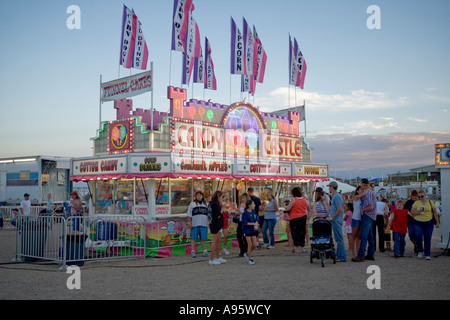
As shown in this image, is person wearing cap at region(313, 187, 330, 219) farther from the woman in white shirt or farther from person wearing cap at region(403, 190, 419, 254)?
person wearing cap at region(403, 190, 419, 254)

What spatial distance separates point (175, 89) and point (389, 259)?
745 centimetres

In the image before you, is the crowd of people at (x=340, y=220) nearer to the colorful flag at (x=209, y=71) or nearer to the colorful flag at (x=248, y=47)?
the colorful flag at (x=209, y=71)

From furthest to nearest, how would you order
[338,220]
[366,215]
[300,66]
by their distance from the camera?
[300,66], [338,220], [366,215]

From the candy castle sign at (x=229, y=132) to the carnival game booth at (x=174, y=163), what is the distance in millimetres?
30

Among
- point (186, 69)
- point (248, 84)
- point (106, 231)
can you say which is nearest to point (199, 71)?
point (186, 69)

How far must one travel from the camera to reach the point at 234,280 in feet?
26.6

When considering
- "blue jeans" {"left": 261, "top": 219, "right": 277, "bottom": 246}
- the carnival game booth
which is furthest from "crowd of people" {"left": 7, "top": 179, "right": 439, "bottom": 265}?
"blue jeans" {"left": 261, "top": 219, "right": 277, "bottom": 246}

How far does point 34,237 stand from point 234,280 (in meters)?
5.44

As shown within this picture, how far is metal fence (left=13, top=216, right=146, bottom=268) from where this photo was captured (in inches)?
391

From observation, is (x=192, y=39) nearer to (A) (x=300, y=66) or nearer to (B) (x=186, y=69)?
(B) (x=186, y=69)

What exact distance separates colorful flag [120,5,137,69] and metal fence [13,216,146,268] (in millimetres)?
5058
